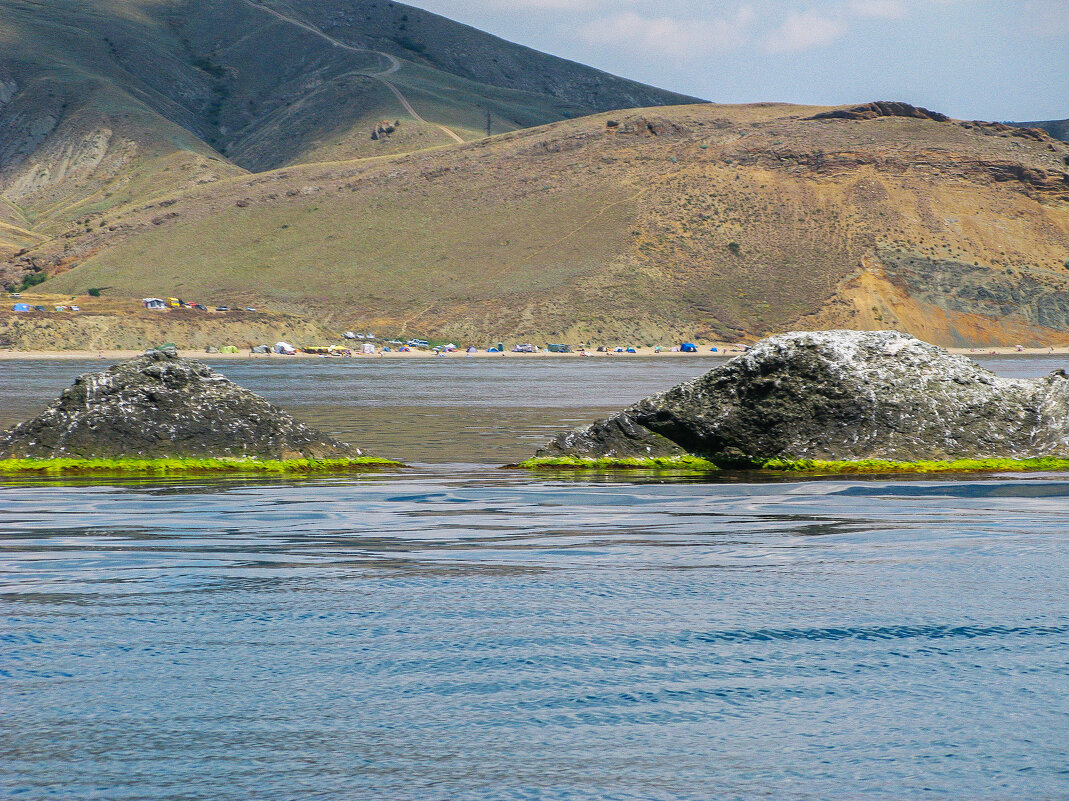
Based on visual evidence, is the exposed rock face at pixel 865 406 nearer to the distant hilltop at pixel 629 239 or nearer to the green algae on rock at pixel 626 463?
the green algae on rock at pixel 626 463

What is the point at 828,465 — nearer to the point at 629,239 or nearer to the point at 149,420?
the point at 149,420

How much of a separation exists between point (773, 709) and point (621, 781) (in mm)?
1002

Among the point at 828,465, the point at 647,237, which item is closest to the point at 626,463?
the point at 828,465

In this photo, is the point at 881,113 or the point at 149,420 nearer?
the point at 149,420

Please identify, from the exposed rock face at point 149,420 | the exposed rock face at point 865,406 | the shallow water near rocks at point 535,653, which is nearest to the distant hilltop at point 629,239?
the exposed rock face at point 149,420

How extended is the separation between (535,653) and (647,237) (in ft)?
394

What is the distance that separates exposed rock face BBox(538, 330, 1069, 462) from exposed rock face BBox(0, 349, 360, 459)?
19.3 ft

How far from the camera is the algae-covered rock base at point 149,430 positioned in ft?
47.9

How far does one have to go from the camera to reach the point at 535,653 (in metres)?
5.59

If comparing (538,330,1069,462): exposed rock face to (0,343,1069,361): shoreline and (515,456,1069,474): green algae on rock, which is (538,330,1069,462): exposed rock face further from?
(0,343,1069,361): shoreline

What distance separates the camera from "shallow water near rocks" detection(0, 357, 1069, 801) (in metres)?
4.13

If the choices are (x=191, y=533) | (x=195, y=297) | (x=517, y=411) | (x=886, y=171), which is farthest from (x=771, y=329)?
(x=191, y=533)

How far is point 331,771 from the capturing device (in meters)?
4.10

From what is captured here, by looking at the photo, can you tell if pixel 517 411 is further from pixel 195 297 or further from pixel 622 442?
pixel 195 297
